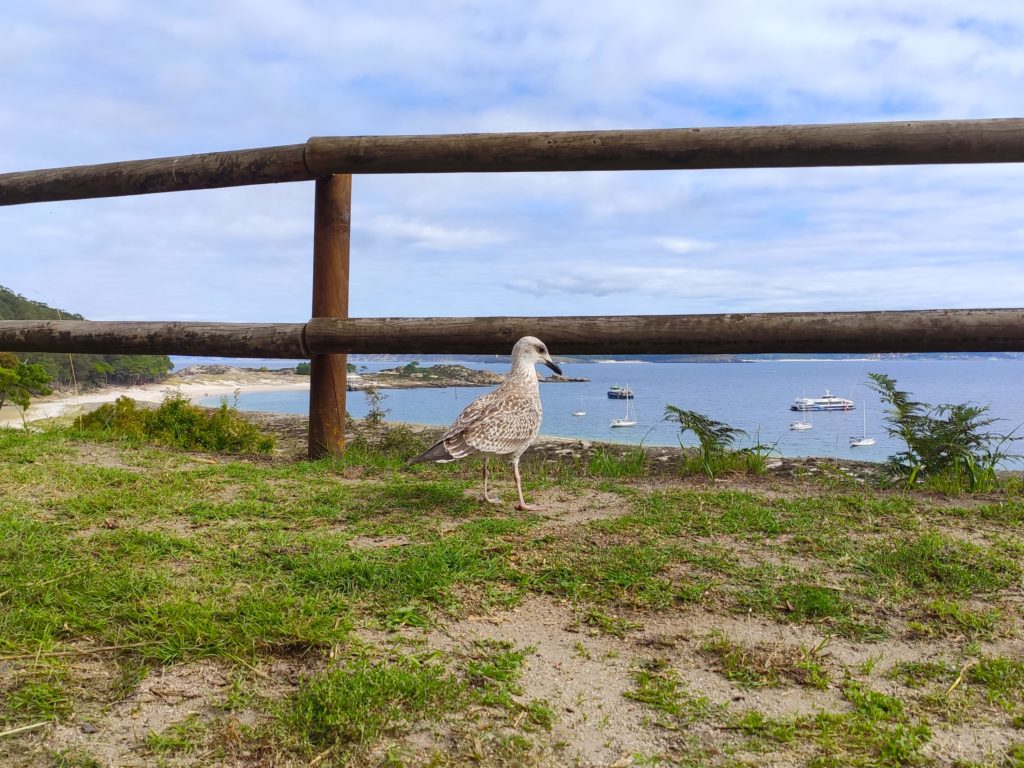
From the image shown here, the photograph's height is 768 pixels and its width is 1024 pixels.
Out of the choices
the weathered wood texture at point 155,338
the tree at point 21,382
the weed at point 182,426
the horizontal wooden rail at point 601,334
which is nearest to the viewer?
the horizontal wooden rail at point 601,334

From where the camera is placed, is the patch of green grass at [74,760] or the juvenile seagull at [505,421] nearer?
the patch of green grass at [74,760]

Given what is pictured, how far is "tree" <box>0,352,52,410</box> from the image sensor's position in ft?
24.9

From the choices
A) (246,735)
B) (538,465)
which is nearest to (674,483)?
(538,465)

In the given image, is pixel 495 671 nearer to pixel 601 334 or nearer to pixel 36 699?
pixel 36 699

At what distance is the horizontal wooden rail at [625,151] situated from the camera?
16.9ft

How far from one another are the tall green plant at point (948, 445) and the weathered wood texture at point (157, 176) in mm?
5343

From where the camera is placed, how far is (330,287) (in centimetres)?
602

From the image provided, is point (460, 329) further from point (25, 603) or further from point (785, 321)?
point (25, 603)

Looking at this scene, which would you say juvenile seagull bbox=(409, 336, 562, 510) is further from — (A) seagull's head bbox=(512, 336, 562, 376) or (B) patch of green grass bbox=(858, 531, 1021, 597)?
(B) patch of green grass bbox=(858, 531, 1021, 597)

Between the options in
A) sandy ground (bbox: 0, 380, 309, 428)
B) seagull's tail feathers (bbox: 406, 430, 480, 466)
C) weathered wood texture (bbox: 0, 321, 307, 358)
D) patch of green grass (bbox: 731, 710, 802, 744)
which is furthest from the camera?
sandy ground (bbox: 0, 380, 309, 428)

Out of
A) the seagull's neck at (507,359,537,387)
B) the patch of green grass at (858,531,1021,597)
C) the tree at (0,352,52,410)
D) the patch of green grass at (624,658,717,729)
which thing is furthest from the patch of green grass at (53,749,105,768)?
the tree at (0,352,52,410)

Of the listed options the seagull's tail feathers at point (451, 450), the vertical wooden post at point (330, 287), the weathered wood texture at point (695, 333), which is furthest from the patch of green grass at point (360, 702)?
the vertical wooden post at point (330, 287)

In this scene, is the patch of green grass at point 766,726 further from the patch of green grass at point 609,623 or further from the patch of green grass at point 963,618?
the patch of green grass at point 963,618

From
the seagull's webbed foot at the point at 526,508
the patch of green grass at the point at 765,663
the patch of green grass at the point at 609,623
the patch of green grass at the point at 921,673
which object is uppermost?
the seagull's webbed foot at the point at 526,508
